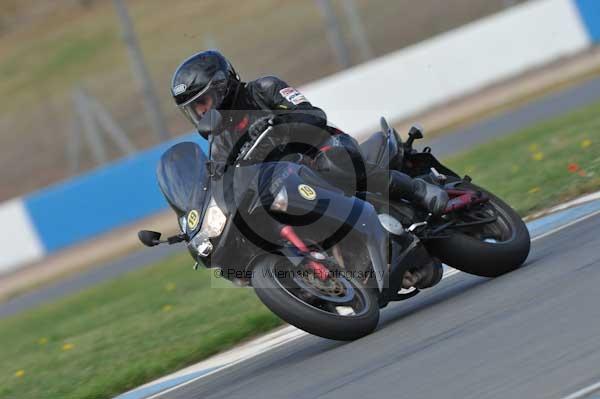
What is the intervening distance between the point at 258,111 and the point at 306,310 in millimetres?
1459

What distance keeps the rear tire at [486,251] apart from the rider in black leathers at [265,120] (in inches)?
9.8

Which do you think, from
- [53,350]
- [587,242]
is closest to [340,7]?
[53,350]

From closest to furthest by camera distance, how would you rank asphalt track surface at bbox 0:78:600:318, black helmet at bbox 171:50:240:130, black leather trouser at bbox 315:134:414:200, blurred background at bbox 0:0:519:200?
black helmet at bbox 171:50:240:130, black leather trouser at bbox 315:134:414:200, asphalt track surface at bbox 0:78:600:318, blurred background at bbox 0:0:519:200

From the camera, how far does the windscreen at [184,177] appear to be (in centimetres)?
650

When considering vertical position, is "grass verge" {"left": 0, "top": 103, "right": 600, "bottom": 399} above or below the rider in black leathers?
below

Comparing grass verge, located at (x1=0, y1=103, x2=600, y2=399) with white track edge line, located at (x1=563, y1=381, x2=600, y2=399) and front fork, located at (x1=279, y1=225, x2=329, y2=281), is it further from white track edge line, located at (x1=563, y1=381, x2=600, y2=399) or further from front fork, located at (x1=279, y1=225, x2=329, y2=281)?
white track edge line, located at (x1=563, y1=381, x2=600, y2=399)

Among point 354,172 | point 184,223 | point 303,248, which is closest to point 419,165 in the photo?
point 354,172

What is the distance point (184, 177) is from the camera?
662 centimetres

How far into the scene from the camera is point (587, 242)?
7.50 meters

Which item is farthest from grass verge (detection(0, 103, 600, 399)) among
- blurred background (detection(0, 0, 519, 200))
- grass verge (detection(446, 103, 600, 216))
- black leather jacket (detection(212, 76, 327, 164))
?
blurred background (detection(0, 0, 519, 200))

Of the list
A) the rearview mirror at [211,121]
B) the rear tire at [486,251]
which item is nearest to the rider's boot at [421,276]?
the rear tire at [486,251]

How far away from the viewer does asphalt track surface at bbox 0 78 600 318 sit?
49.0ft

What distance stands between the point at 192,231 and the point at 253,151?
584 millimetres

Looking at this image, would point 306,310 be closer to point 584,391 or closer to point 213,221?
point 213,221
